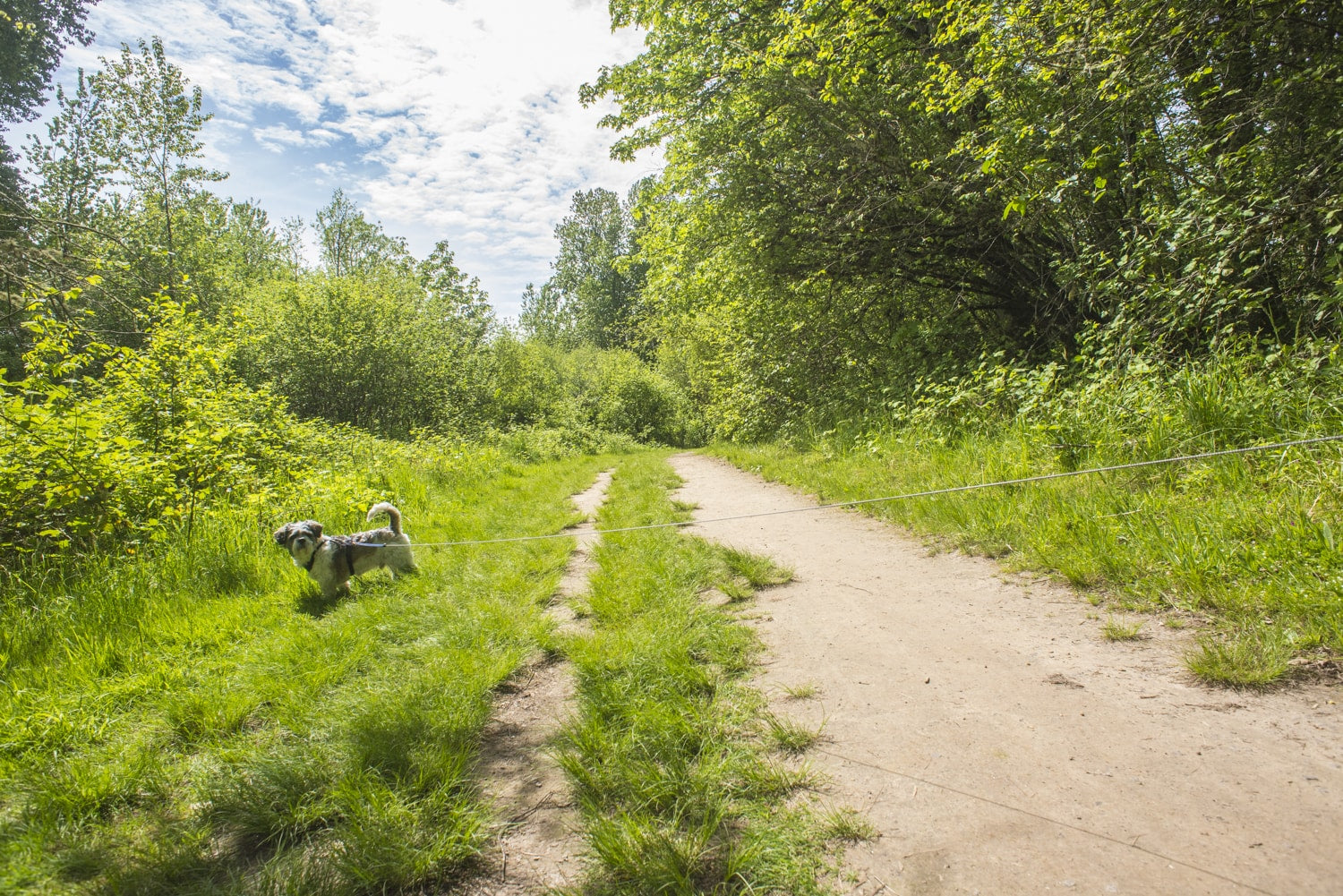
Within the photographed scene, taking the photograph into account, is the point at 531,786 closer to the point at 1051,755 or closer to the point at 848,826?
the point at 848,826

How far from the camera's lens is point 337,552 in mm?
4484

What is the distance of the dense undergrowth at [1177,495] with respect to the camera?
2750 millimetres

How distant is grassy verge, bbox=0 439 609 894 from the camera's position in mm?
1874

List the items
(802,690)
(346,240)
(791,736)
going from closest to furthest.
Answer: (791,736)
(802,690)
(346,240)

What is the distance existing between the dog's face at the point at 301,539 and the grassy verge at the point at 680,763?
220 cm

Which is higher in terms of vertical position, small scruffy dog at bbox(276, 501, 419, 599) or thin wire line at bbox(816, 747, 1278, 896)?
small scruffy dog at bbox(276, 501, 419, 599)

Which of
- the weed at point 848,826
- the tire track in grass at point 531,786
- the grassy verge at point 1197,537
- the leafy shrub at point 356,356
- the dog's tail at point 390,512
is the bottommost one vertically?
the tire track in grass at point 531,786

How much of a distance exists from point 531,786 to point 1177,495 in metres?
4.51

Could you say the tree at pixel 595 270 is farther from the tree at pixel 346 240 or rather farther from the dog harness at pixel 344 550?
the dog harness at pixel 344 550

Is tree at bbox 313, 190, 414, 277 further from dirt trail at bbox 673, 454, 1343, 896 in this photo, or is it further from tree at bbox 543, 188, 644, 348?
dirt trail at bbox 673, 454, 1343, 896

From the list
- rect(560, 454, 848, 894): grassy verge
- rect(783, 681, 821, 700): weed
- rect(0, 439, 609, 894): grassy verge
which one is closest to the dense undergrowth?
rect(783, 681, 821, 700): weed

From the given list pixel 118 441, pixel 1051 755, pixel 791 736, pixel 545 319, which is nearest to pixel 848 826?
pixel 791 736

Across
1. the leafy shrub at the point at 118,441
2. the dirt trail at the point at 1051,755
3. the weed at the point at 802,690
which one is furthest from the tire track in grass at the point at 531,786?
the leafy shrub at the point at 118,441

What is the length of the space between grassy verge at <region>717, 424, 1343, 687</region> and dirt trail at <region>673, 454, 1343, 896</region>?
0.23 meters
